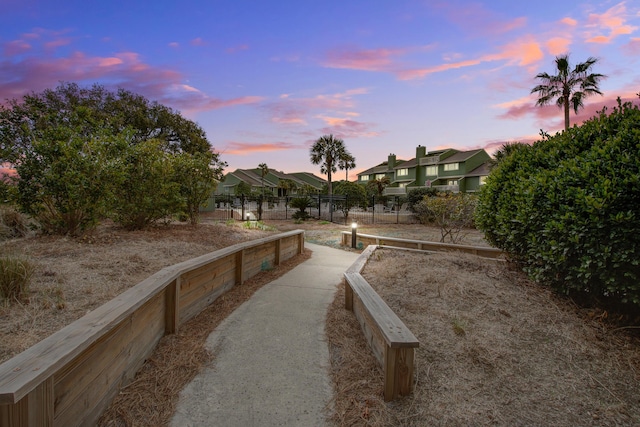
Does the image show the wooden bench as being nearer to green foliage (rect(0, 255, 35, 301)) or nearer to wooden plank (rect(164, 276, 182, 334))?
wooden plank (rect(164, 276, 182, 334))

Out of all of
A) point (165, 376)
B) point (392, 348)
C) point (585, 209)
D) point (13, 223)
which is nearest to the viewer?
point (392, 348)

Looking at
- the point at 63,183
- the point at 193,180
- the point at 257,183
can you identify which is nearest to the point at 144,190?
the point at 63,183

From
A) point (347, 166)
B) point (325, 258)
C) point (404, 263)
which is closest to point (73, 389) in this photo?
point (404, 263)

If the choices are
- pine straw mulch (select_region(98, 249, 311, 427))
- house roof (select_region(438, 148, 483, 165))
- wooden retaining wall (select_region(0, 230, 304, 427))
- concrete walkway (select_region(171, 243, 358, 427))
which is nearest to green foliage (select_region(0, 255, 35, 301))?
wooden retaining wall (select_region(0, 230, 304, 427))

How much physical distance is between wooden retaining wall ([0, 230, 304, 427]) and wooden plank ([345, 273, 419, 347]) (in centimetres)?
189

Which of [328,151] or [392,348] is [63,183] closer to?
[392,348]

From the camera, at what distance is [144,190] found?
22.2ft

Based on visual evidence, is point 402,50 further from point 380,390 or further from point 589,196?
point 380,390

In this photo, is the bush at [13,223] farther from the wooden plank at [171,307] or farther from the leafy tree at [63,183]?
the wooden plank at [171,307]

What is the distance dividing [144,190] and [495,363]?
699 cm

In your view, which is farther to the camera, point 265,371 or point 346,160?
point 346,160

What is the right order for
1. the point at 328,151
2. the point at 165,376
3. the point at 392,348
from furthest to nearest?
the point at 328,151 → the point at 165,376 → the point at 392,348

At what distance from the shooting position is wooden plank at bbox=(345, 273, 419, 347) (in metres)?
2.19

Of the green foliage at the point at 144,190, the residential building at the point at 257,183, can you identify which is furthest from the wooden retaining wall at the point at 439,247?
the residential building at the point at 257,183
